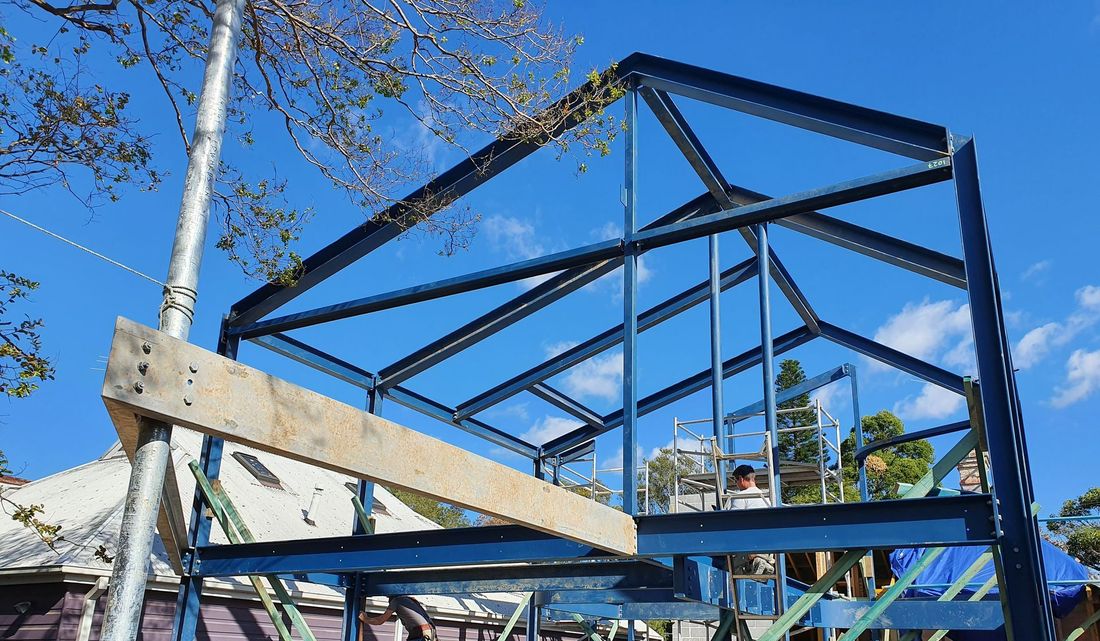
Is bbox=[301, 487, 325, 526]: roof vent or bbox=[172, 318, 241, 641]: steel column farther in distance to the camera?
bbox=[301, 487, 325, 526]: roof vent

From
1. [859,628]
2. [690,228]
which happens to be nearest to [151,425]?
[690,228]

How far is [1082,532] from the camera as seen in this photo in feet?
95.5

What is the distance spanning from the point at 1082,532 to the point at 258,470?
27253 mm

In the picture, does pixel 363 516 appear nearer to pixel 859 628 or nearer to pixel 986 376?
pixel 859 628

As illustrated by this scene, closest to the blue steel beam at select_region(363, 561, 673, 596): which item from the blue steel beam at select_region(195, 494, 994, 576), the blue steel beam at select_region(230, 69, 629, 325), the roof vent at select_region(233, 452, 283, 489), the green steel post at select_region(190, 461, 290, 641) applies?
the blue steel beam at select_region(195, 494, 994, 576)

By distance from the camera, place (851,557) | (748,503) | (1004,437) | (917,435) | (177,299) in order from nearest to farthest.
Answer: (177,299)
(1004,437)
(851,557)
(748,503)
(917,435)

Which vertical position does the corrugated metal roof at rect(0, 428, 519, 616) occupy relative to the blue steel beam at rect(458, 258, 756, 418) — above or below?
below

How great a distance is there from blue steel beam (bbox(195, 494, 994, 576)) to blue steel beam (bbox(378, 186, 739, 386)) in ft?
12.1

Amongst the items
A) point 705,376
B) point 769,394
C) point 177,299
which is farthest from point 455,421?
point 177,299

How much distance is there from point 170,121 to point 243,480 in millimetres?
6771

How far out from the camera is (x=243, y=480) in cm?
1508

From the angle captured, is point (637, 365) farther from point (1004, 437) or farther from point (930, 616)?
point (930, 616)

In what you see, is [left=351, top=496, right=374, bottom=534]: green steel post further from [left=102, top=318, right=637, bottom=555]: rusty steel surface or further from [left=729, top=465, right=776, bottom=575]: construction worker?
[left=102, top=318, right=637, bottom=555]: rusty steel surface

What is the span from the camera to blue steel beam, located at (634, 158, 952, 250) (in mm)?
7082
